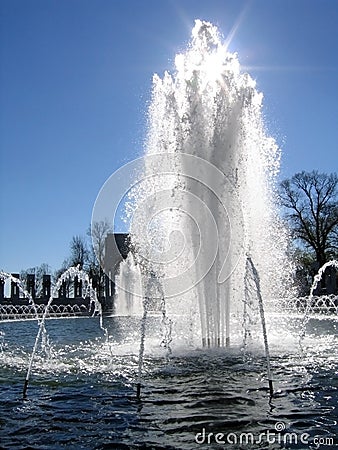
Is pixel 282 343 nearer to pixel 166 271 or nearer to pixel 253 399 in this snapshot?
pixel 166 271

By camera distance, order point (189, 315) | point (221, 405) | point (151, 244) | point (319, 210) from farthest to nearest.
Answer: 1. point (319, 210)
2. point (151, 244)
3. point (189, 315)
4. point (221, 405)

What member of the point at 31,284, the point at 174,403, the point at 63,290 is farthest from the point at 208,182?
the point at 63,290

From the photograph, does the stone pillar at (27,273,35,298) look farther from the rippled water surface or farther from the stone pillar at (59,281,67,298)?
the rippled water surface

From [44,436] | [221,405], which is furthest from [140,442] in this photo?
[221,405]

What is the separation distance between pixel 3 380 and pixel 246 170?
8.74 m

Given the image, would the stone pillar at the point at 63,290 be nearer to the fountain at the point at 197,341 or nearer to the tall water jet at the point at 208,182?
the fountain at the point at 197,341

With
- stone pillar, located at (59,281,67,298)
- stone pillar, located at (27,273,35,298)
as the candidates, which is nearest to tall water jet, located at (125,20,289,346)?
stone pillar, located at (27,273,35,298)

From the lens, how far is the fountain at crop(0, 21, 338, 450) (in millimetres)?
6137

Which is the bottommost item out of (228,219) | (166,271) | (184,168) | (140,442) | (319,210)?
(140,442)

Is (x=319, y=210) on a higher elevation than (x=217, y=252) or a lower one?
higher

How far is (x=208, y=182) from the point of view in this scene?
1404 centimetres

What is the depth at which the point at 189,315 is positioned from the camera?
14.8 meters

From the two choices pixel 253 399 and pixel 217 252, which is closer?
pixel 253 399

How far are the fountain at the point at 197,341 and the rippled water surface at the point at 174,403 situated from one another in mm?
23
